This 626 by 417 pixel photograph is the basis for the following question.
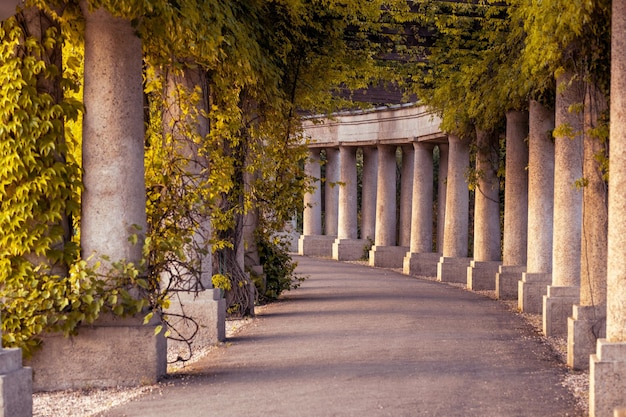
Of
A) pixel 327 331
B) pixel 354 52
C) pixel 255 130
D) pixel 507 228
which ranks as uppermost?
pixel 354 52

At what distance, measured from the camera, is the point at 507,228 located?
3275cm

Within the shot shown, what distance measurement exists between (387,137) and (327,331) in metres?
28.9

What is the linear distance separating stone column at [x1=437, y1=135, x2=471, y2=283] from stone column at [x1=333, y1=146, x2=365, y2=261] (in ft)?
45.4

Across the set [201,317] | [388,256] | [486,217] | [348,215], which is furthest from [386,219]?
[201,317]

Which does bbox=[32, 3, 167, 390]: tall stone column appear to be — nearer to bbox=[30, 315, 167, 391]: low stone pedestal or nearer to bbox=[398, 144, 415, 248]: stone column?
bbox=[30, 315, 167, 391]: low stone pedestal

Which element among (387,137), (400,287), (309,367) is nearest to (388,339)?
(309,367)

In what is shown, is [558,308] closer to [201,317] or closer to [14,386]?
[201,317]

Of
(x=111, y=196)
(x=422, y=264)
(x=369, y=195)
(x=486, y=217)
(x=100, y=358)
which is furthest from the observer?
(x=369, y=195)

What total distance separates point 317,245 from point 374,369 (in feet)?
142

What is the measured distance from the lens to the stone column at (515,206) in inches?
1266

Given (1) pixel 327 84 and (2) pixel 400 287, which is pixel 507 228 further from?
(1) pixel 327 84

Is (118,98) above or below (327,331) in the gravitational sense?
above

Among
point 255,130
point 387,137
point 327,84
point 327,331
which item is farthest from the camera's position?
point 387,137

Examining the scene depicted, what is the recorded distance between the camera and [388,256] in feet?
166
